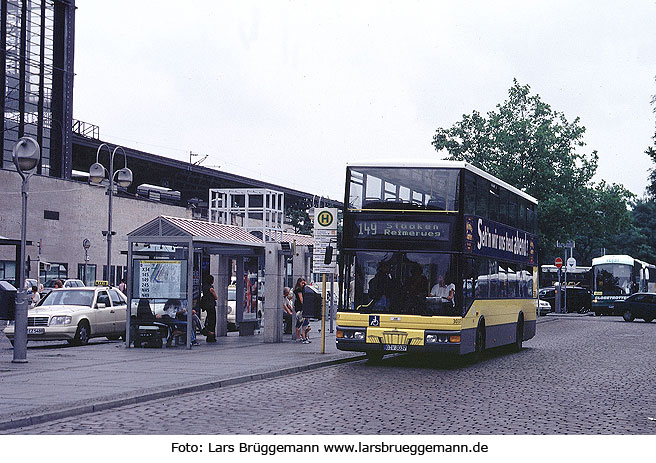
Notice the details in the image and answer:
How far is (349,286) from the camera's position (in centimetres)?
2045

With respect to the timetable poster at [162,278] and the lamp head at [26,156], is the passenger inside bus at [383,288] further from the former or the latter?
the lamp head at [26,156]

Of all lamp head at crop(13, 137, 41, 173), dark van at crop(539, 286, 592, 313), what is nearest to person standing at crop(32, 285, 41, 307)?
lamp head at crop(13, 137, 41, 173)

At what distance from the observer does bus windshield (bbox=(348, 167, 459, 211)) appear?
20.1m

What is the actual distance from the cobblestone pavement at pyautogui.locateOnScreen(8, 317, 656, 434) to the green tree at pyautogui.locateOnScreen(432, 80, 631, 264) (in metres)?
37.6

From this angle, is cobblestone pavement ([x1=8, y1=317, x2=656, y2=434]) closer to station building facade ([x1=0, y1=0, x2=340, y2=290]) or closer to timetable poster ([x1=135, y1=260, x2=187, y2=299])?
timetable poster ([x1=135, y1=260, x2=187, y2=299])

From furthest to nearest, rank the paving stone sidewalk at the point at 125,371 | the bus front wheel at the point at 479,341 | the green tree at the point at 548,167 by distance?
the green tree at the point at 548,167
the bus front wheel at the point at 479,341
the paving stone sidewalk at the point at 125,371

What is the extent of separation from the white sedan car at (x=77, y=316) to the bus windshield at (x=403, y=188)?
9702 millimetres

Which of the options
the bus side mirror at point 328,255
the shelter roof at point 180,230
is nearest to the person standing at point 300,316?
the shelter roof at point 180,230

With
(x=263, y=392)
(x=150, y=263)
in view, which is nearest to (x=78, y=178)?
(x=150, y=263)

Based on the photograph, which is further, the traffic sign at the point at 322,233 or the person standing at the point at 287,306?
the person standing at the point at 287,306

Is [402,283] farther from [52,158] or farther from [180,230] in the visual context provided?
[52,158]

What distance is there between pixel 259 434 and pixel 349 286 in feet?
33.8

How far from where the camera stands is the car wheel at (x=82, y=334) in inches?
1051
